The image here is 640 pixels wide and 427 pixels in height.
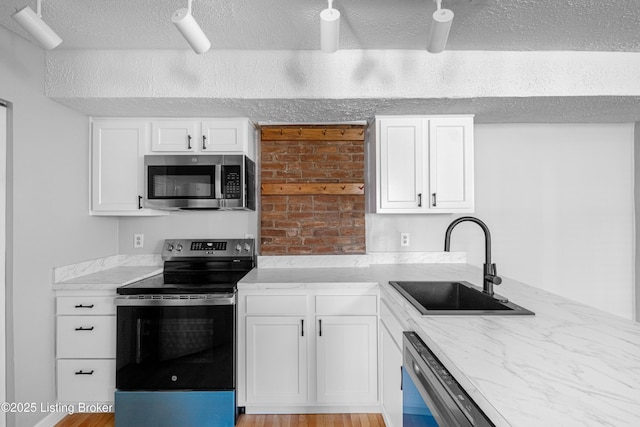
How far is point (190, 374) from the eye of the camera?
2.11 m

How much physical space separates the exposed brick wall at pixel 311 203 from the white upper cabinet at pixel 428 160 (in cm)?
32

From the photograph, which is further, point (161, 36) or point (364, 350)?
point (364, 350)

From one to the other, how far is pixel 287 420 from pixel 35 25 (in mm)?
2513

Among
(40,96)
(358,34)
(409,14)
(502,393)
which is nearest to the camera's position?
(502,393)

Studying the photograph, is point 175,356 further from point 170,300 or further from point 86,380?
point 86,380

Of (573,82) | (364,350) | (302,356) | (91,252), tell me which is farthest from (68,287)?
(573,82)

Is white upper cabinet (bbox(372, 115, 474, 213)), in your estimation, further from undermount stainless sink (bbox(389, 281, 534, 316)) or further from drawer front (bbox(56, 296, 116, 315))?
drawer front (bbox(56, 296, 116, 315))

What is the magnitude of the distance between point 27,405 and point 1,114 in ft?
5.37

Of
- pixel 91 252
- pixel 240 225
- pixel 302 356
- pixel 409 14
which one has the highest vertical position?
pixel 409 14

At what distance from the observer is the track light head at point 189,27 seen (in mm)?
1417

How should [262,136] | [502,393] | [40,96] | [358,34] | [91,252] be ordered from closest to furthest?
[502,393] < [358,34] < [40,96] < [91,252] < [262,136]

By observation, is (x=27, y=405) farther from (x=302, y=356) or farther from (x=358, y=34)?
(x=358, y=34)

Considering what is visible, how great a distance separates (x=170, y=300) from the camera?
2.12 m

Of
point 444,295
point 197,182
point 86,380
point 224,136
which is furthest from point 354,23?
point 86,380
